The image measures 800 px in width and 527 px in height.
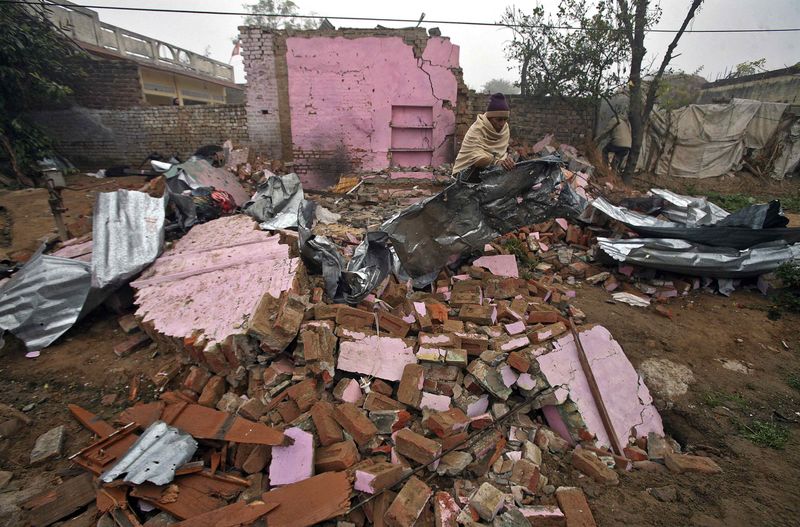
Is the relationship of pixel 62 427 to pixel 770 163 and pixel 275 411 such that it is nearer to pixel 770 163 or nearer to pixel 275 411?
pixel 275 411

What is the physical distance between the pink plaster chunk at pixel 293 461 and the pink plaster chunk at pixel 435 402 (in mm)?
778

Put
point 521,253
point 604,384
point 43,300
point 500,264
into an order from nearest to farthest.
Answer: point 604,384 < point 43,300 < point 500,264 < point 521,253

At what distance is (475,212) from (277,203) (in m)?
3.10

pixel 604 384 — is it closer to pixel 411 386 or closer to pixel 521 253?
pixel 411 386

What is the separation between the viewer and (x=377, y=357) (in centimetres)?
263

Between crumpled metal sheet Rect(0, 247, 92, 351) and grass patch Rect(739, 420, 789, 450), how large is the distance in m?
5.43

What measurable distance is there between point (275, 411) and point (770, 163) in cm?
1452

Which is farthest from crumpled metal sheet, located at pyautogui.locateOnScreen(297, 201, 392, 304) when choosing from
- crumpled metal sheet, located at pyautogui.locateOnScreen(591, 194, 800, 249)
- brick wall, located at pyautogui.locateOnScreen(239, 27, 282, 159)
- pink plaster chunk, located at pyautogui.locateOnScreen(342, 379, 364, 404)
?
brick wall, located at pyautogui.locateOnScreen(239, 27, 282, 159)

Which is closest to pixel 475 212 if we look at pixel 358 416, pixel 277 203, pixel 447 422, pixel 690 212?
pixel 447 422

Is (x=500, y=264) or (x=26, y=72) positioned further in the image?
(x=26, y=72)

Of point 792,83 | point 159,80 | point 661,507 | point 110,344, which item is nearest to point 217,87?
point 159,80

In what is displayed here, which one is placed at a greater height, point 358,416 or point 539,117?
point 539,117

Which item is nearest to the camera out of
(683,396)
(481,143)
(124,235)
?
(683,396)

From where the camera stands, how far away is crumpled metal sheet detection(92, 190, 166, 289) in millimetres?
3369
